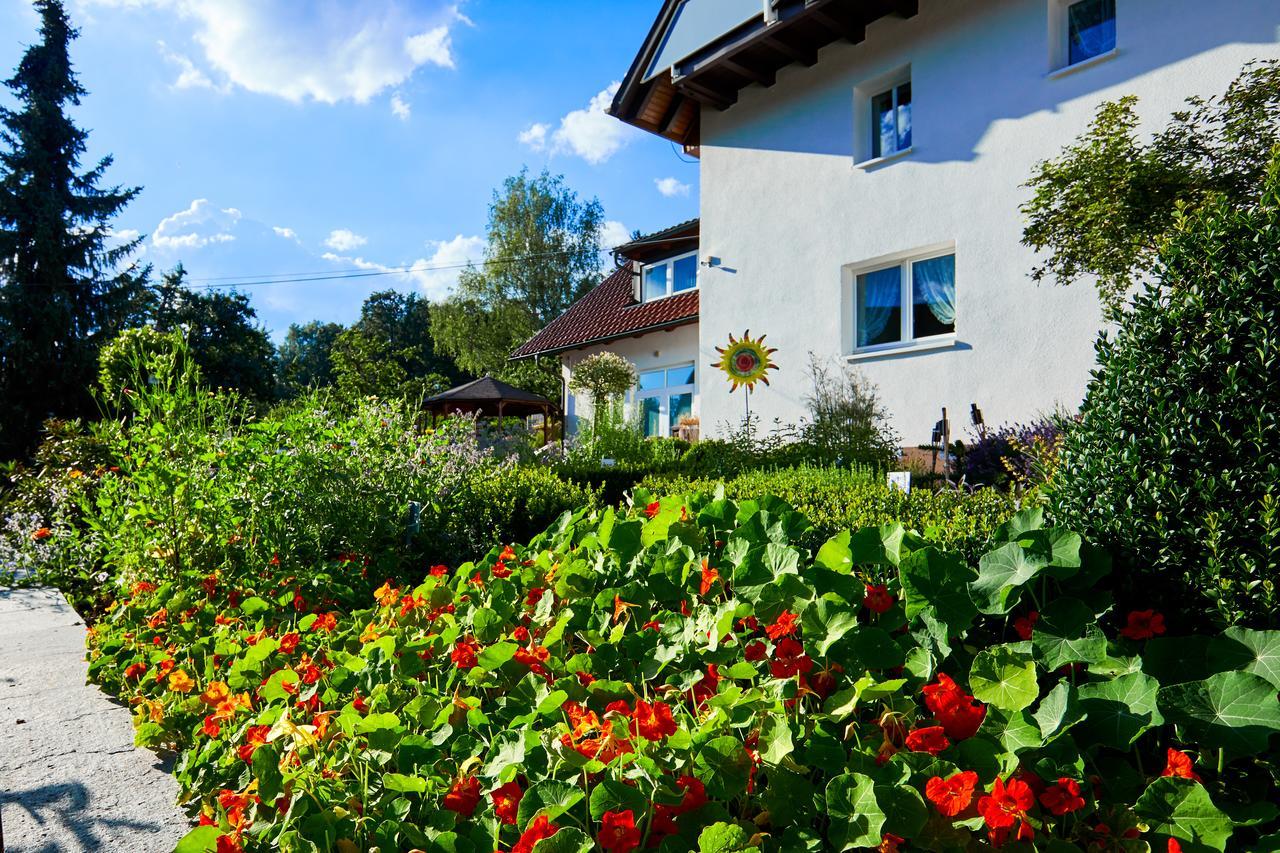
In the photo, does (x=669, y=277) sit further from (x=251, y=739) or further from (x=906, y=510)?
(x=251, y=739)

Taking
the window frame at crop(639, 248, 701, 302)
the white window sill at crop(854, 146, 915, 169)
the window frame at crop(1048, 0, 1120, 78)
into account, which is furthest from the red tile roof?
the window frame at crop(1048, 0, 1120, 78)

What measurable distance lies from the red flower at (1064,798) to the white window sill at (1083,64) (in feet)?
25.9

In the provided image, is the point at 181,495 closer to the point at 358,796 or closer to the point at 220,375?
the point at 358,796

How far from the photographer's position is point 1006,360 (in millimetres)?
7422

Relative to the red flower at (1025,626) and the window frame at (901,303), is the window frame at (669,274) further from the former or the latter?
the red flower at (1025,626)

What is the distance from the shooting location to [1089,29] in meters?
7.21

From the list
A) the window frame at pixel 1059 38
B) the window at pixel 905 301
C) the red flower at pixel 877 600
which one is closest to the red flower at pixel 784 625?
the red flower at pixel 877 600

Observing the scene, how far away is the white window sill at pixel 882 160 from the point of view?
27.5 feet

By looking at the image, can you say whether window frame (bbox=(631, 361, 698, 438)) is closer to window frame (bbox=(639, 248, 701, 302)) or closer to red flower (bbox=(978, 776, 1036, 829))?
window frame (bbox=(639, 248, 701, 302))

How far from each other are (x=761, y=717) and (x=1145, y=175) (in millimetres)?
6069

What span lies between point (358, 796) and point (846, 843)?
0.95 m

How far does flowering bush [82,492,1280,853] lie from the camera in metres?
1.23

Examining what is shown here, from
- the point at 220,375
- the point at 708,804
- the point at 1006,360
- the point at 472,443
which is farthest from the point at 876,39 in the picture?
the point at 220,375

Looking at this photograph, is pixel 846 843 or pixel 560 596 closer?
pixel 846 843
